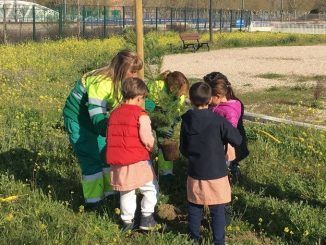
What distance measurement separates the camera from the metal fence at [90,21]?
29.6 metres

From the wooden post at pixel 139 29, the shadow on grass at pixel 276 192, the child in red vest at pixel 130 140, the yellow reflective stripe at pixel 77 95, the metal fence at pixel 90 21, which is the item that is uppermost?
the metal fence at pixel 90 21

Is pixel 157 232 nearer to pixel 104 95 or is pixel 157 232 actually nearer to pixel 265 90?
pixel 104 95

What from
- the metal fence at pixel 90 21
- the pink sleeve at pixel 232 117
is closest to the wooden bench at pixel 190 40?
the metal fence at pixel 90 21

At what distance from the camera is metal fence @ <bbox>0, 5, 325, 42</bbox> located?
97.0ft

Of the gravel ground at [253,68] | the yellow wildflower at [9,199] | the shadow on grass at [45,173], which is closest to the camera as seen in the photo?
the yellow wildflower at [9,199]

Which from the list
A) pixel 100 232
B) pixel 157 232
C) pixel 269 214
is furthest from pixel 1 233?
pixel 269 214

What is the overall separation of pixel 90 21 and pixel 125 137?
31.1 m

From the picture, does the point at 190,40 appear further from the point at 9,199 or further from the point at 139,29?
the point at 9,199

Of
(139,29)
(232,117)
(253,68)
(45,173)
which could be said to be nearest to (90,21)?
(253,68)

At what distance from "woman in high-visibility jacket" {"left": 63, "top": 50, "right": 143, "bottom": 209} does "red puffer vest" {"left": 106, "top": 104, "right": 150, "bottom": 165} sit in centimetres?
26

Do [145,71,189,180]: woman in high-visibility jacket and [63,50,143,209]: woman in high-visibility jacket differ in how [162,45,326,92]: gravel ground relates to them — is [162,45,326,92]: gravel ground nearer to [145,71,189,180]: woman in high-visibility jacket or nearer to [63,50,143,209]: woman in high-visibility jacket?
[145,71,189,180]: woman in high-visibility jacket

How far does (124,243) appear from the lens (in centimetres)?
380

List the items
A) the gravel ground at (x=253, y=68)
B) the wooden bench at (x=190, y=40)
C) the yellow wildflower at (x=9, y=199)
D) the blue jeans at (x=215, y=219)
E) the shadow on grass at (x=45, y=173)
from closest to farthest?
the blue jeans at (x=215, y=219)
the yellow wildflower at (x=9, y=199)
the shadow on grass at (x=45, y=173)
the gravel ground at (x=253, y=68)
the wooden bench at (x=190, y=40)

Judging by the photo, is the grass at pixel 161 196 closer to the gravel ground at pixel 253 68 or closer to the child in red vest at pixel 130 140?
the child in red vest at pixel 130 140
